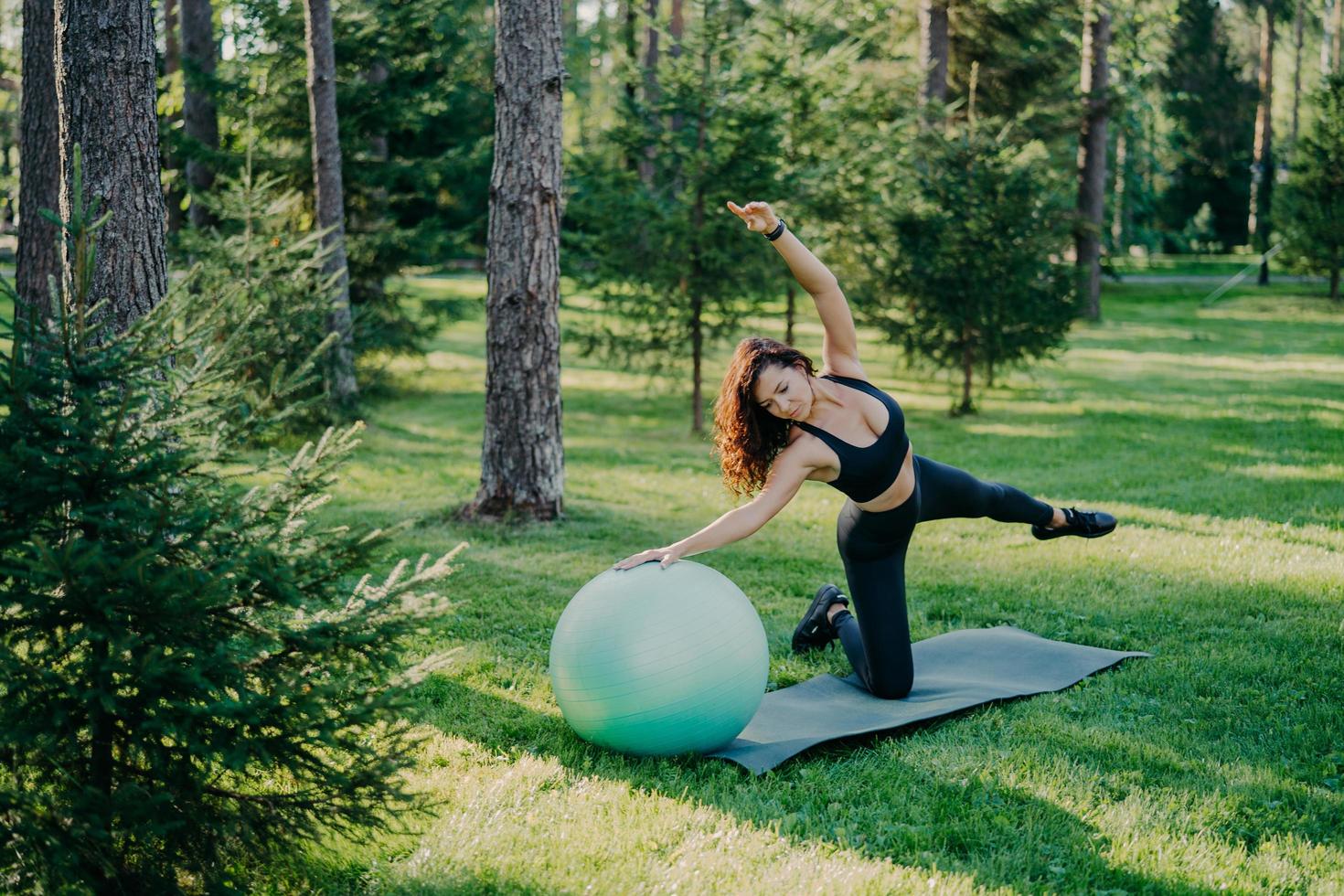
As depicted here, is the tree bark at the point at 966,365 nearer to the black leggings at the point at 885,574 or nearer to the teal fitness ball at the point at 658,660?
the black leggings at the point at 885,574

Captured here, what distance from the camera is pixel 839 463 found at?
4.85 meters

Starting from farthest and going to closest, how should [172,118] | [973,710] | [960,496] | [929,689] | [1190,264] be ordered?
[1190,264] → [172,118] → [960,496] → [929,689] → [973,710]

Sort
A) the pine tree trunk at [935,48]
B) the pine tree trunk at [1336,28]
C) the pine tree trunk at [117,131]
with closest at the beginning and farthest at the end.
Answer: the pine tree trunk at [117,131]
the pine tree trunk at [935,48]
the pine tree trunk at [1336,28]

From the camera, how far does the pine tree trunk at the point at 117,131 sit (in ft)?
15.4

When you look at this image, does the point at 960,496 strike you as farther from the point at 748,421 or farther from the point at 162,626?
the point at 162,626

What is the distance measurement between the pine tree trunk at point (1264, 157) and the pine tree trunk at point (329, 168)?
29826mm

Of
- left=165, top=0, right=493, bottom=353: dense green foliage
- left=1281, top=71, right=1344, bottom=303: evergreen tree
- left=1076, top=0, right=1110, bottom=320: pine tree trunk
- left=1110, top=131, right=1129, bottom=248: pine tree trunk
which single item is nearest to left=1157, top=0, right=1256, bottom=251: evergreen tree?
left=1110, top=131, right=1129, bottom=248: pine tree trunk

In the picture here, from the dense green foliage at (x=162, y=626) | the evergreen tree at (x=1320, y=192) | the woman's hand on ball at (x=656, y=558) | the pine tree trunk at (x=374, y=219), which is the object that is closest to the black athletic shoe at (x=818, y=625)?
the woman's hand on ball at (x=656, y=558)

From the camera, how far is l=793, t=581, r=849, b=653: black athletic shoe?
5.96 metres

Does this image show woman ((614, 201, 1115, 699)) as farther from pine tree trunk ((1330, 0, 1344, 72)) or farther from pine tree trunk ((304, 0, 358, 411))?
pine tree trunk ((1330, 0, 1344, 72))

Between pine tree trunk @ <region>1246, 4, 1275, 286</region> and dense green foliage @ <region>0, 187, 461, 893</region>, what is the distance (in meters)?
35.2

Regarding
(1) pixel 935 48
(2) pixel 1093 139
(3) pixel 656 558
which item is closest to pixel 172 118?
(1) pixel 935 48

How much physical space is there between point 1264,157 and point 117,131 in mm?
40291

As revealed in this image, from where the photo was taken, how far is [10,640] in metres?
3.05
